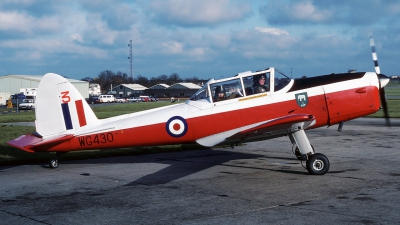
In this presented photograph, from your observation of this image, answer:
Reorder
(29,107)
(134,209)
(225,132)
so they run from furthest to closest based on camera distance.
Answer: (29,107) → (225,132) → (134,209)

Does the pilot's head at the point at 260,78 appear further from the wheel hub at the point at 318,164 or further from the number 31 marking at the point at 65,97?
the number 31 marking at the point at 65,97

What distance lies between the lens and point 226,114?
35.9ft

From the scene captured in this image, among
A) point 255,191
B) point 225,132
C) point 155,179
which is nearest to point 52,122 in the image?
point 155,179

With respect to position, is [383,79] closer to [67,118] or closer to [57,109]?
[67,118]

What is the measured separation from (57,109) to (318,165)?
6.21 meters

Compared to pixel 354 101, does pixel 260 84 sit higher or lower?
higher

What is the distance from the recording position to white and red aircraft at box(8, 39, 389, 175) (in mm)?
10727

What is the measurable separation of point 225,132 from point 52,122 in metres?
4.13

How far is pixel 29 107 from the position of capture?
2343 inches

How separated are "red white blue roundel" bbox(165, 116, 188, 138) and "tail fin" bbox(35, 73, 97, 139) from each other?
1993 millimetres

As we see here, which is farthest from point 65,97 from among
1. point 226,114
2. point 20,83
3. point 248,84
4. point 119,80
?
point 119,80

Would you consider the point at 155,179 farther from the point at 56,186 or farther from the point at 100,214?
the point at 100,214

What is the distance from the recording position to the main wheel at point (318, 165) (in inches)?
407

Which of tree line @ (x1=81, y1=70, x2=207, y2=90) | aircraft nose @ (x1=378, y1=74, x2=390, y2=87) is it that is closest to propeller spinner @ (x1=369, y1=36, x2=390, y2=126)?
aircraft nose @ (x1=378, y1=74, x2=390, y2=87)
